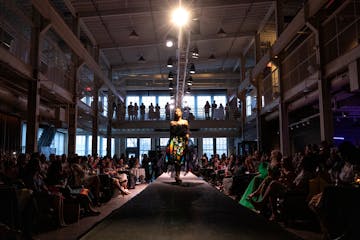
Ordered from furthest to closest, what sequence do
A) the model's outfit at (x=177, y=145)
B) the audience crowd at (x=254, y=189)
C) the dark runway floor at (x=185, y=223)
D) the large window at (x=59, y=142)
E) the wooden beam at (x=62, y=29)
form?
1. the large window at (x=59, y=142)
2. the wooden beam at (x=62, y=29)
3. the model's outfit at (x=177, y=145)
4. the audience crowd at (x=254, y=189)
5. the dark runway floor at (x=185, y=223)

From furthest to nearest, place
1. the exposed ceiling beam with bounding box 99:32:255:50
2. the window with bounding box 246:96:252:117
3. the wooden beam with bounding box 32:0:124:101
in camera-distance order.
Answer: the window with bounding box 246:96:252:117 → the exposed ceiling beam with bounding box 99:32:255:50 → the wooden beam with bounding box 32:0:124:101

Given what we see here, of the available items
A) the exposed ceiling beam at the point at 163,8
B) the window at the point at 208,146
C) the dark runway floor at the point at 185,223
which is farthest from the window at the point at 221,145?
the dark runway floor at the point at 185,223

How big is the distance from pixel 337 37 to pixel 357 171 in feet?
18.3

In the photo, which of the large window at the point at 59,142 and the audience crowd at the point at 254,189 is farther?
the large window at the point at 59,142

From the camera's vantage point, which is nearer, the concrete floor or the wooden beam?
the concrete floor

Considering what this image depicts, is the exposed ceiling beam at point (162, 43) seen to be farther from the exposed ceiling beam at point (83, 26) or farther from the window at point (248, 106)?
the window at point (248, 106)

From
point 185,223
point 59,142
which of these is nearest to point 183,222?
point 185,223

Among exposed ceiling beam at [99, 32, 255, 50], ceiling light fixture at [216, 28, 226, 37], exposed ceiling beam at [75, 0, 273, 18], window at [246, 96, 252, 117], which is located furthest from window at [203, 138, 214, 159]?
exposed ceiling beam at [75, 0, 273, 18]

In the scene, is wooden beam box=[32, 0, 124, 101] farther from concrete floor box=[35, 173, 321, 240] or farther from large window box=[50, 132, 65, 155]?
large window box=[50, 132, 65, 155]

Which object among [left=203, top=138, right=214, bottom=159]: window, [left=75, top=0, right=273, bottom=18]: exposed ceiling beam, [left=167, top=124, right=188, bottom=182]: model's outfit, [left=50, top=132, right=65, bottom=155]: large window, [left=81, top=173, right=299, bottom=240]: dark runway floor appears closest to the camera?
[left=81, top=173, right=299, bottom=240]: dark runway floor

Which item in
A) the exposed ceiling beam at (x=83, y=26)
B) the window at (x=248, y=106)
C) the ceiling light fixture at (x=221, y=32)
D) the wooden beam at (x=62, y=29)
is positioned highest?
the exposed ceiling beam at (x=83, y=26)

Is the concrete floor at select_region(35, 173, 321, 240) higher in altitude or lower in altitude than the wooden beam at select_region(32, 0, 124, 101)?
lower

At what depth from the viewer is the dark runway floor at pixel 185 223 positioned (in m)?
2.30

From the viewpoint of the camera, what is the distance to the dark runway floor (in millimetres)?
2301
